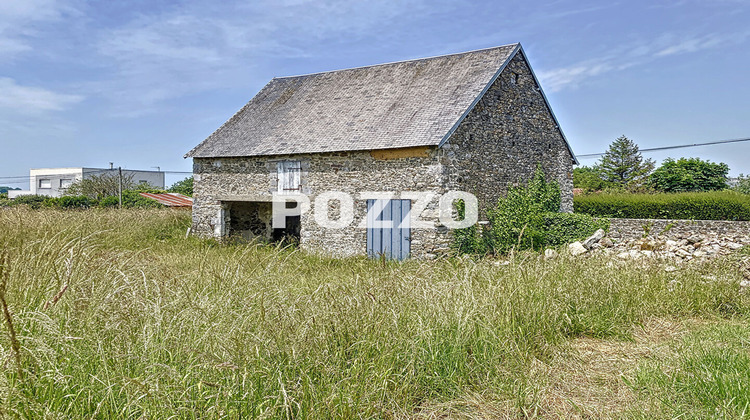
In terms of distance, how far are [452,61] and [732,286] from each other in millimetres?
9554

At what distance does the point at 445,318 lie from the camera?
425 cm

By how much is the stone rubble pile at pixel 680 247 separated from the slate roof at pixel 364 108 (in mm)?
4151

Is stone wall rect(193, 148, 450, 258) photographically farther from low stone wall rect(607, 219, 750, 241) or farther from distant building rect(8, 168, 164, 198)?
distant building rect(8, 168, 164, 198)

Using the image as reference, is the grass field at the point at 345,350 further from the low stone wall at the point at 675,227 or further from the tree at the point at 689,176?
the tree at the point at 689,176

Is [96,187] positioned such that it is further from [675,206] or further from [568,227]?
[675,206]

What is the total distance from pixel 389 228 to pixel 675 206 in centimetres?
1393

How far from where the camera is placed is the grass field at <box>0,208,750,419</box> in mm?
2914

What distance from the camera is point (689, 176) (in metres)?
35.8

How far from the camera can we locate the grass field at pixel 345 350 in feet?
9.56

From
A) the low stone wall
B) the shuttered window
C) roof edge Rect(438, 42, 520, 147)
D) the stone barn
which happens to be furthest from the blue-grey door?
the low stone wall

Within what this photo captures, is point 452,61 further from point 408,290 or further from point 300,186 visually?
point 408,290

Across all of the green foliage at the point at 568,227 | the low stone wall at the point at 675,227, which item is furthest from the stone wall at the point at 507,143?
the low stone wall at the point at 675,227

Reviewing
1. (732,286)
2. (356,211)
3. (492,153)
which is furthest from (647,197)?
(732,286)

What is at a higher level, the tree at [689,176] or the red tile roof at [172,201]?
the tree at [689,176]
